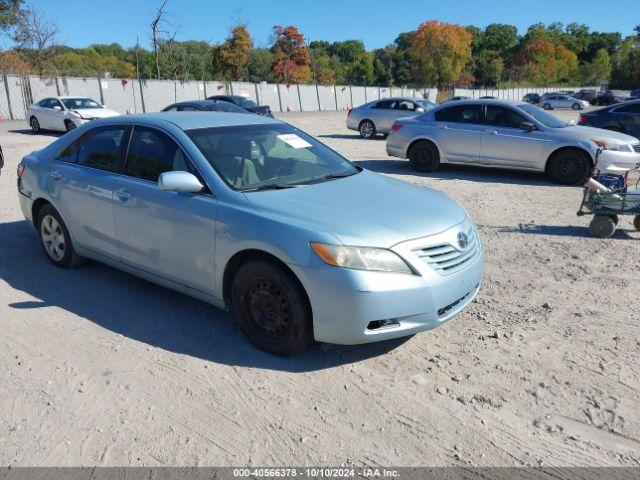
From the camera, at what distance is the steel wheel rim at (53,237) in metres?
5.48

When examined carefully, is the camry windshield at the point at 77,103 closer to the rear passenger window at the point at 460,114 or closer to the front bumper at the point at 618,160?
the rear passenger window at the point at 460,114

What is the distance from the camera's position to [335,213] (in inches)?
146

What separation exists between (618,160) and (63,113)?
16.9 metres

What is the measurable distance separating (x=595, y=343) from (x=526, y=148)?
7.24 m

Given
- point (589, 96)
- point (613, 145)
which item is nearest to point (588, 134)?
point (613, 145)

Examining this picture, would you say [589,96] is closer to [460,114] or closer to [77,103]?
[77,103]

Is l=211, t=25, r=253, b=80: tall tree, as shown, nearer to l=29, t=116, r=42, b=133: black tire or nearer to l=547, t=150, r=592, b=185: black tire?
l=29, t=116, r=42, b=133: black tire

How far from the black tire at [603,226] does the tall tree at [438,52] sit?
68751mm

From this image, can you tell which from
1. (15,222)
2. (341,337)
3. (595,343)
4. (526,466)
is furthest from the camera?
(15,222)

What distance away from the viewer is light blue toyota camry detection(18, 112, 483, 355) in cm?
342

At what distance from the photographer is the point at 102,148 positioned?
5035 mm

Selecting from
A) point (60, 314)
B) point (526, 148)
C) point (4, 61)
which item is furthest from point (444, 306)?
point (4, 61)

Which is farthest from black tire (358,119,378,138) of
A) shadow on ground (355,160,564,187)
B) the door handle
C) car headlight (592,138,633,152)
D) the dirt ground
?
the door handle

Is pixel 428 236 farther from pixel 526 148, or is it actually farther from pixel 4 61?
pixel 4 61
